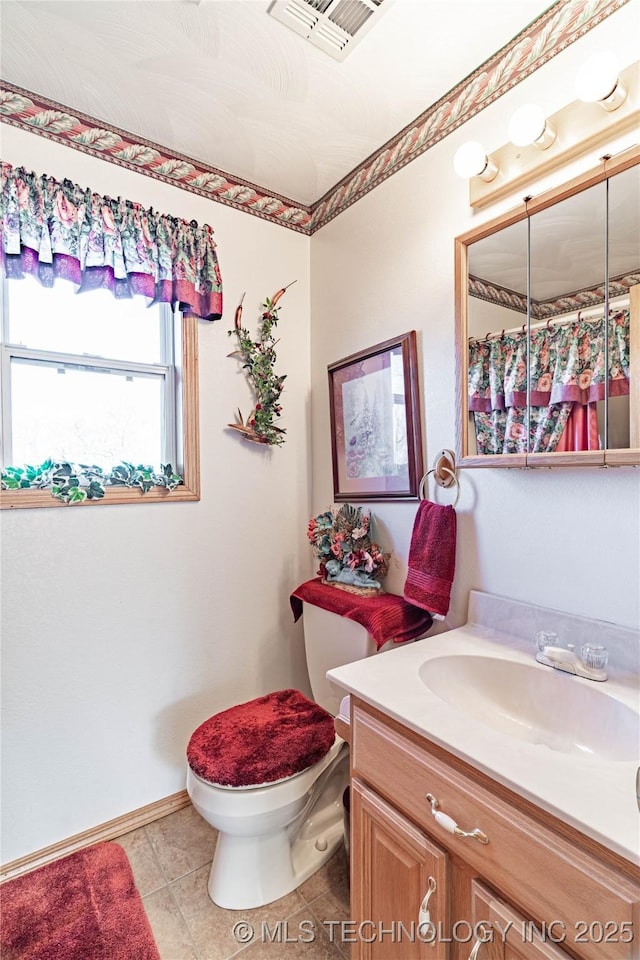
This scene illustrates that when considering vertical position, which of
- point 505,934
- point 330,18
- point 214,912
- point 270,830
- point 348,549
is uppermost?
point 330,18

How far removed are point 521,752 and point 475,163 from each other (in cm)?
142

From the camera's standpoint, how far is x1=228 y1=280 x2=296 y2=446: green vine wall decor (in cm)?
184

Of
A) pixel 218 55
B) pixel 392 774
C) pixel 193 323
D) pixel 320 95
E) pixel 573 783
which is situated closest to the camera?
pixel 573 783

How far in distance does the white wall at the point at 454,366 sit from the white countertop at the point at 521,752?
24cm

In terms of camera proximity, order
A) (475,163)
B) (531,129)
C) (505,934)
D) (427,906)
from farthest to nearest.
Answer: (475,163)
(531,129)
(427,906)
(505,934)

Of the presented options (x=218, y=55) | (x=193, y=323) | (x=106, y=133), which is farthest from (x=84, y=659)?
(x=218, y=55)

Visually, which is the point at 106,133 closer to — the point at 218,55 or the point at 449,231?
the point at 218,55

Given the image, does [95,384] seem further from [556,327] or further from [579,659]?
[579,659]

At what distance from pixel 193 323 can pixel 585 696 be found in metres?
1.72

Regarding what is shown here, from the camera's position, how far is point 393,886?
907 millimetres

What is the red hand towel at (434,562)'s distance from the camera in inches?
52.5

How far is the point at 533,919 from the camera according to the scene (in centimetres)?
66

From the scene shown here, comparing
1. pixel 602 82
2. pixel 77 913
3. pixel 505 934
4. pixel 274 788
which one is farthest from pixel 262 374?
pixel 77 913

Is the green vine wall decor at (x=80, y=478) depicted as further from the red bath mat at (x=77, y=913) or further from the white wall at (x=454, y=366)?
the red bath mat at (x=77, y=913)
